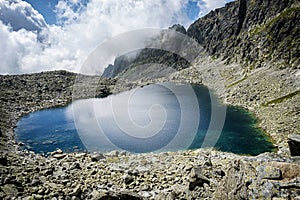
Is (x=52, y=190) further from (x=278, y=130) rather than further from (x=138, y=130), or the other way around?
(x=278, y=130)

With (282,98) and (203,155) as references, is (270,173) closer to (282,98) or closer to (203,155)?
(203,155)

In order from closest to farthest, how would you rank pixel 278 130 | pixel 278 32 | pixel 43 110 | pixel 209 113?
pixel 278 130
pixel 209 113
pixel 43 110
pixel 278 32

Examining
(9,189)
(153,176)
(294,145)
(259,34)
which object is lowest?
(9,189)

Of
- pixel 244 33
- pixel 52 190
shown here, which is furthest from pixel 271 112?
pixel 244 33

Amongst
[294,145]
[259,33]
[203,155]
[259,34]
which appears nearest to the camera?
[294,145]

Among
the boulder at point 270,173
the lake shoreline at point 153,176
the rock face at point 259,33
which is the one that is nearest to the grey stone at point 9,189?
the lake shoreline at point 153,176

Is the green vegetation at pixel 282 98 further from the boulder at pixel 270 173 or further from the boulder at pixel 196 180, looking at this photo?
the boulder at pixel 270 173

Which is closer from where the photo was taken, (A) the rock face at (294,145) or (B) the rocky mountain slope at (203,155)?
(B) the rocky mountain slope at (203,155)

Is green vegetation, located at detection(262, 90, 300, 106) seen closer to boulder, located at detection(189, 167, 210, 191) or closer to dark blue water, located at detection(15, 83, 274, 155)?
dark blue water, located at detection(15, 83, 274, 155)

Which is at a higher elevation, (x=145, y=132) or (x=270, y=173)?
(x=145, y=132)

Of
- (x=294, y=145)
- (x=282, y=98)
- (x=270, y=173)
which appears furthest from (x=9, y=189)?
(x=282, y=98)

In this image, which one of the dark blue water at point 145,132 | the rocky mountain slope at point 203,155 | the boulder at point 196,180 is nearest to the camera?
the rocky mountain slope at point 203,155
